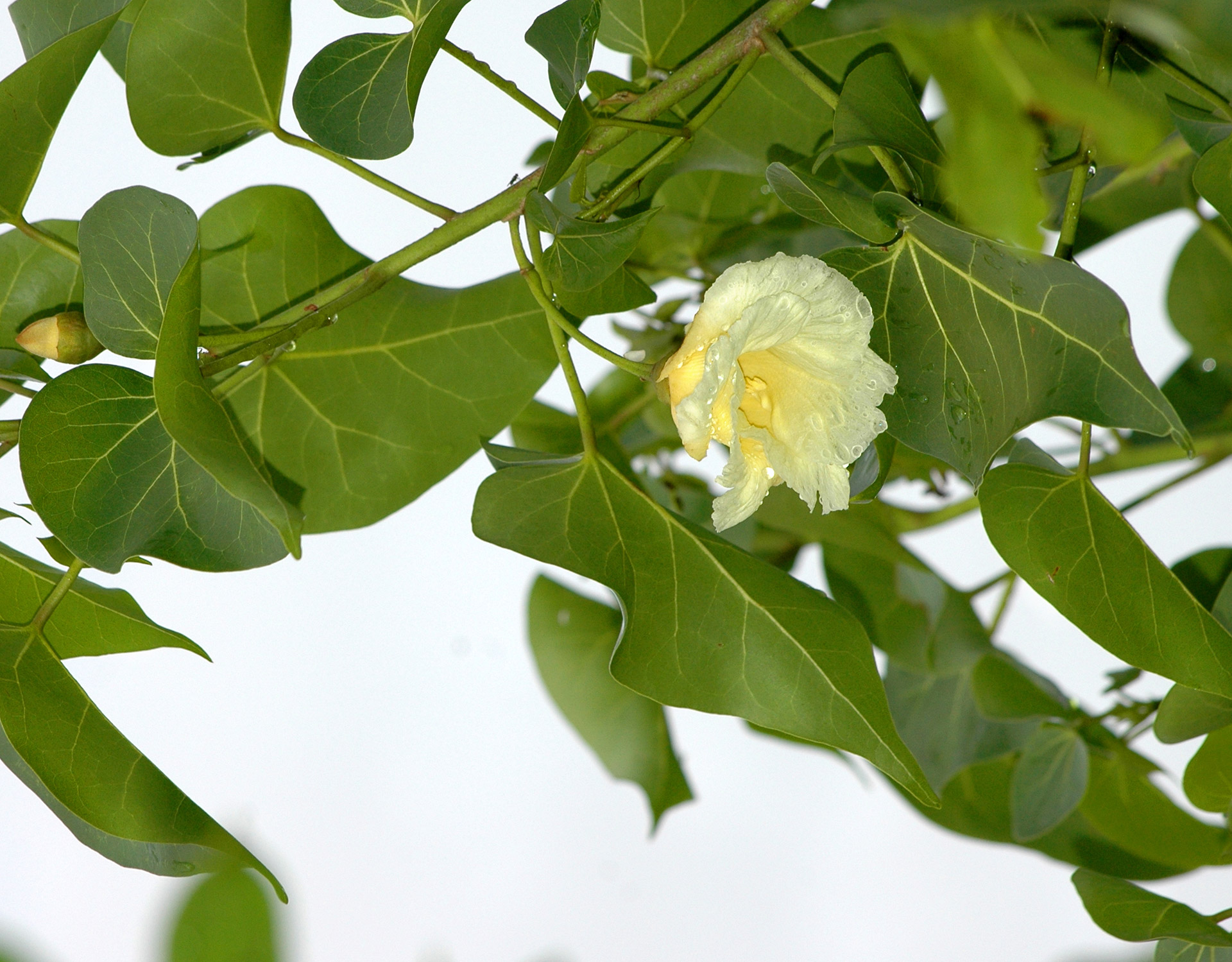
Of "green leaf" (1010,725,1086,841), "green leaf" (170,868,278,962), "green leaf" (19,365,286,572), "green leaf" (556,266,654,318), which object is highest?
"green leaf" (556,266,654,318)

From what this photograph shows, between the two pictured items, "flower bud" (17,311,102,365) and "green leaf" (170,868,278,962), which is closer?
"green leaf" (170,868,278,962)

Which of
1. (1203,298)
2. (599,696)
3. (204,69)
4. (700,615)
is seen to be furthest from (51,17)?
(1203,298)

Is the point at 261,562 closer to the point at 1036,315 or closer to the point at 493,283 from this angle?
the point at 493,283

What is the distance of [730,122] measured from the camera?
35cm

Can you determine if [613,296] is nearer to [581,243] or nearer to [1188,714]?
[581,243]

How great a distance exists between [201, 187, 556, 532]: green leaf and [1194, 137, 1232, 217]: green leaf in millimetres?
197

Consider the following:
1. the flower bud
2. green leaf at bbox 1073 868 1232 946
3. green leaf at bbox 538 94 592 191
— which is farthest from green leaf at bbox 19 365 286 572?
green leaf at bbox 1073 868 1232 946

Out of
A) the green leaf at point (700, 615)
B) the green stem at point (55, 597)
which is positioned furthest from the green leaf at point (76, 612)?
the green leaf at point (700, 615)

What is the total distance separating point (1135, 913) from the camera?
1.00ft

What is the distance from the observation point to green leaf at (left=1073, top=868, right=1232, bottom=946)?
30cm

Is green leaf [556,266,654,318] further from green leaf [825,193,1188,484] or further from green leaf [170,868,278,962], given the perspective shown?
green leaf [170,868,278,962]

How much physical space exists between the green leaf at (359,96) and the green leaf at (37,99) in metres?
0.05

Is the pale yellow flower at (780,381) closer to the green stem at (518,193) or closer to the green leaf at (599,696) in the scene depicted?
the green stem at (518,193)

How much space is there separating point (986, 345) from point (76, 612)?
282mm
